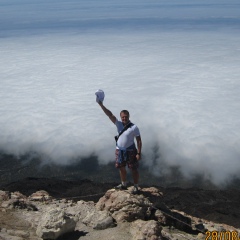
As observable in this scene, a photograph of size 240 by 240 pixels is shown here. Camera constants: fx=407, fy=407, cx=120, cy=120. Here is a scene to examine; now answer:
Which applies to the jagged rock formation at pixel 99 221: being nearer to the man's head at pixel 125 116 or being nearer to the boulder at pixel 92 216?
the boulder at pixel 92 216

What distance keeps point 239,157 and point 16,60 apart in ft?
72.5

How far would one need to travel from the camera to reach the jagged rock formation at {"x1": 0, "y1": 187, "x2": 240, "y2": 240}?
5.28 metres

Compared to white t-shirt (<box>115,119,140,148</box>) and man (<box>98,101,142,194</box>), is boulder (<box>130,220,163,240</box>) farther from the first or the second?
white t-shirt (<box>115,119,140,148</box>)

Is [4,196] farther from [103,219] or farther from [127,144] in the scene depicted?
[127,144]


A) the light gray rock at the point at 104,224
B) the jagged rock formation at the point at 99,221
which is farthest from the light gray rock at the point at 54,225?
the light gray rock at the point at 104,224

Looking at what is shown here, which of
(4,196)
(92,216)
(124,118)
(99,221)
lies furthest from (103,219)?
(4,196)

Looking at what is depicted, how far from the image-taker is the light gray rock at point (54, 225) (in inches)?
206

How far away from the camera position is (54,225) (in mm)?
5246

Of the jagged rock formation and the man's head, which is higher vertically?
the man's head
